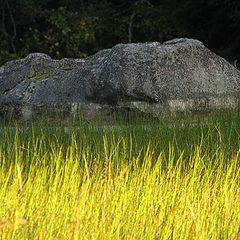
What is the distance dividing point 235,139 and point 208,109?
1830 millimetres

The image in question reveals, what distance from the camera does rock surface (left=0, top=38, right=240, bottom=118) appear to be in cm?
691

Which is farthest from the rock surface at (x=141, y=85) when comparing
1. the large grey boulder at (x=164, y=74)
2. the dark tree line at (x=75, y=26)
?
the dark tree line at (x=75, y=26)

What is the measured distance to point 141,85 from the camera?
695cm

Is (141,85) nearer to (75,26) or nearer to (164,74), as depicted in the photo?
(164,74)

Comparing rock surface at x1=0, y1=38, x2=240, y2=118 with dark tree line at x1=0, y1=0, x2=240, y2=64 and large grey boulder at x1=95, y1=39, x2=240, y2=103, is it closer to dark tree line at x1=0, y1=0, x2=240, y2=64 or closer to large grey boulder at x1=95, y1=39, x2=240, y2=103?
large grey boulder at x1=95, y1=39, x2=240, y2=103

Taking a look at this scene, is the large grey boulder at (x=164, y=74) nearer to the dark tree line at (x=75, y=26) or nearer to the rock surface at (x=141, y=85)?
the rock surface at (x=141, y=85)

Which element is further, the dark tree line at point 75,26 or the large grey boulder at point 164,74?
the dark tree line at point 75,26

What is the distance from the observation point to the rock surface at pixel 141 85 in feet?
22.7

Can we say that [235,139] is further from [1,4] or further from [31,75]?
[1,4]

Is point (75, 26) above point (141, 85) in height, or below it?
below

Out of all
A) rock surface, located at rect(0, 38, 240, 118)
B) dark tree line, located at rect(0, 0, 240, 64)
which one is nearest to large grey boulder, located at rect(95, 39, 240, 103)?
rock surface, located at rect(0, 38, 240, 118)

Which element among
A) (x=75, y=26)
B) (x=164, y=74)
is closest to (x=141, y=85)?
(x=164, y=74)

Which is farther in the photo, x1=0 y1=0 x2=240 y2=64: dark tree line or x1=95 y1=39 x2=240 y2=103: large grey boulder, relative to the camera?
x1=0 y1=0 x2=240 y2=64: dark tree line

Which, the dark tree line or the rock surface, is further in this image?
the dark tree line
